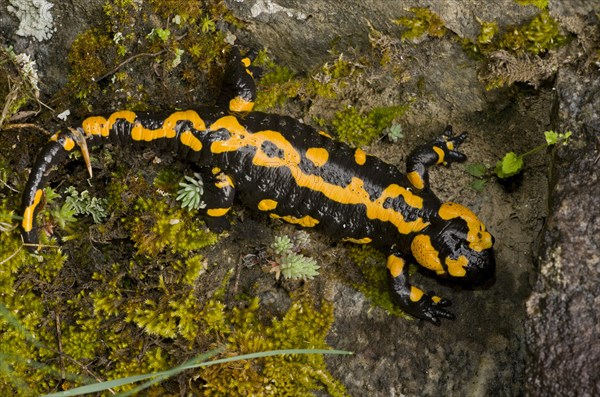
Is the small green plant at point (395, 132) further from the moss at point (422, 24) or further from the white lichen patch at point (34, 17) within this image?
the white lichen patch at point (34, 17)

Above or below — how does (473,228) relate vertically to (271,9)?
below

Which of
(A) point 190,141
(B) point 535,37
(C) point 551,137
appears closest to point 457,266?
(C) point 551,137

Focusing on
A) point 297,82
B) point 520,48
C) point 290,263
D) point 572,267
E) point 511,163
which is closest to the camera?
point 572,267

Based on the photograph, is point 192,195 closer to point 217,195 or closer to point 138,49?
point 217,195

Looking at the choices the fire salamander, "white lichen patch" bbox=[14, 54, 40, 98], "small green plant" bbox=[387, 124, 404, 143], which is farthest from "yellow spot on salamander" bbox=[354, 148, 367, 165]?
"white lichen patch" bbox=[14, 54, 40, 98]

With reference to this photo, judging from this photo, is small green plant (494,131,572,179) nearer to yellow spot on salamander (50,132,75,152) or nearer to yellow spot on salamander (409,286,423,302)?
yellow spot on salamander (409,286,423,302)

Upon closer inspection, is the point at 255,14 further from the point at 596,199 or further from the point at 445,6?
the point at 596,199
